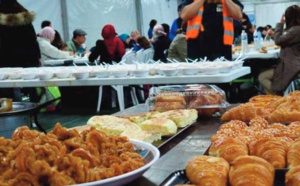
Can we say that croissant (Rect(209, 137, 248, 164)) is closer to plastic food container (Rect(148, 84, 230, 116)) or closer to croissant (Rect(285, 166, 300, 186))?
croissant (Rect(285, 166, 300, 186))

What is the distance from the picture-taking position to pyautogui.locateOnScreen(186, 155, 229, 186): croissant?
1.21 metres

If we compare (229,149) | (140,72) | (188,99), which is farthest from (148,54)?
(229,149)

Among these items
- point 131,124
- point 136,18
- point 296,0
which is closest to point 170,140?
point 131,124

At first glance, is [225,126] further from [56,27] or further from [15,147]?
[56,27]

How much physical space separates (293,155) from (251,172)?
235 mm

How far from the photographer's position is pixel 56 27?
11992 mm

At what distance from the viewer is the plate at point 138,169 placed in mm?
1172

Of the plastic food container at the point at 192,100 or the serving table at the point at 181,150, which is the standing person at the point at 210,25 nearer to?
the plastic food container at the point at 192,100

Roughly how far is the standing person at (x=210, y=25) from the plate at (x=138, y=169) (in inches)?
100

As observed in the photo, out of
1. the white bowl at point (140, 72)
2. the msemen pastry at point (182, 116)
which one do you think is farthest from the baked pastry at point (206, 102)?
the white bowl at point (140, 72)

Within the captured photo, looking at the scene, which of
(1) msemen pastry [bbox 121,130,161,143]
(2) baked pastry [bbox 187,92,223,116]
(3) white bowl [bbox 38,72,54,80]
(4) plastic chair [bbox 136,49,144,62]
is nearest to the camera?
(1) msemen pastry [bbox 121,130,161,143]

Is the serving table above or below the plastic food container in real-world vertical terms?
below

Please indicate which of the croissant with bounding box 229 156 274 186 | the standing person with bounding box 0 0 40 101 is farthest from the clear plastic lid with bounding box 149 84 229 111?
the standing person with bounding box 0 0 40 101

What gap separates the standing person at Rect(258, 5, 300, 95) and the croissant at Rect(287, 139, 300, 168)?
4.82m
